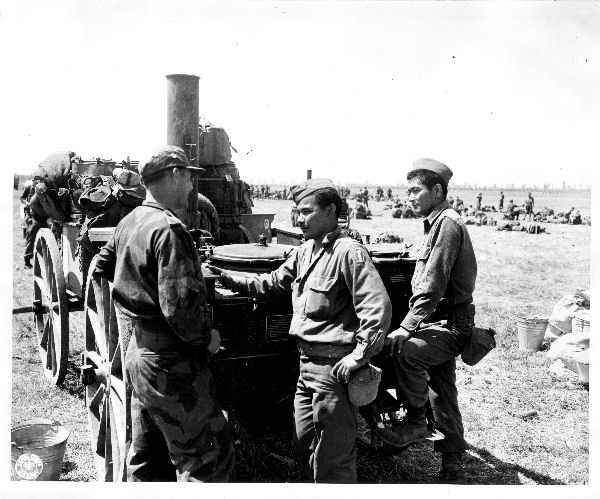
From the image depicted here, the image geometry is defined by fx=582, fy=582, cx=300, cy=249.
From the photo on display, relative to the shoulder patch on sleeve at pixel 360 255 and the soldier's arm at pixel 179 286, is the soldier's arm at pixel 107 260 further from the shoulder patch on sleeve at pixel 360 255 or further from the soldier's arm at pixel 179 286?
the shoulder patch on sleeve at pixel 360 255

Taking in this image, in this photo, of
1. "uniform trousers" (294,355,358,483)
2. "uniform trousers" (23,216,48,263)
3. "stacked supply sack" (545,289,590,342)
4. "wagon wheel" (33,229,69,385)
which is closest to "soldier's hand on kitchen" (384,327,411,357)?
"uniform trousers" (294,355,358,483)

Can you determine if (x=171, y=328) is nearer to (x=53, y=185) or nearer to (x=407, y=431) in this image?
(x=407, y=431)

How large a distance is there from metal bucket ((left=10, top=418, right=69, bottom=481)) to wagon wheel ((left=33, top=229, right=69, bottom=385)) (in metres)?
1.09

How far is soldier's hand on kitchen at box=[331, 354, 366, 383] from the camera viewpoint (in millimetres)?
2879

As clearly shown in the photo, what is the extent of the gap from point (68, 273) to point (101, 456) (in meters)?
Answer: 2.09

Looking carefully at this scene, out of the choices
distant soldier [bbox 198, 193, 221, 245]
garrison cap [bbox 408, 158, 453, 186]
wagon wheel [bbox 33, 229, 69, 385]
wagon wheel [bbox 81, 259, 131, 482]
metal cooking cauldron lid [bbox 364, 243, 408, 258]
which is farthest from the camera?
distant soldier [bbox 198, 193, 221, 245]

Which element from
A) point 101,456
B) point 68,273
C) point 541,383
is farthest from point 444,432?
point 68,273

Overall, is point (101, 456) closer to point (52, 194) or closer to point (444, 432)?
point (444, 432)

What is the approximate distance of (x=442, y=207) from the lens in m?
3.63

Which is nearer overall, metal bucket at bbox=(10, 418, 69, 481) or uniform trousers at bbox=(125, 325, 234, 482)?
uniform trousers at bbox=(125, 325, 234, 482)

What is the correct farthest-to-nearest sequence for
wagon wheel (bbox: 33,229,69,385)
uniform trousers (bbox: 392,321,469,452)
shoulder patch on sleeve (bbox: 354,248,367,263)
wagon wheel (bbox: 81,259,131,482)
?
wagon wheel (bbox: 33,229,69,385) < uniform trousers (bbox: 392,321,469,452) < wagon wheel (bbox: 81,259,131,482) < shoulder patch on sleeve (bbox: 354,248,367,263)

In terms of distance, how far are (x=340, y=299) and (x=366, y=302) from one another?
0.19 m

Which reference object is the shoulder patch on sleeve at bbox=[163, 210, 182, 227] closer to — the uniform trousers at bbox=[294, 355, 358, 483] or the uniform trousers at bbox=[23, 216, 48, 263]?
the uniform trousers at bbox=[294, 355, 358, 483]

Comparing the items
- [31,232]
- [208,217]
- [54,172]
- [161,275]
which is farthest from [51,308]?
[161,275]
